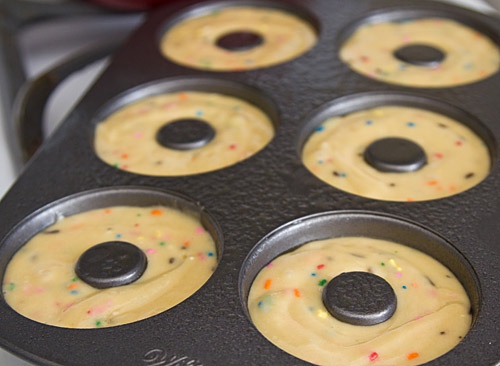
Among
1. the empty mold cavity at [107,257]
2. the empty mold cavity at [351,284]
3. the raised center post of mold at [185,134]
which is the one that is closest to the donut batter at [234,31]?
the raised center post of mold at [185,134]

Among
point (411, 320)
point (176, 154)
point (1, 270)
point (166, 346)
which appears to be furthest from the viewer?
point (176, 154)

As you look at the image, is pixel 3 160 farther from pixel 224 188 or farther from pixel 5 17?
pixel 224 188

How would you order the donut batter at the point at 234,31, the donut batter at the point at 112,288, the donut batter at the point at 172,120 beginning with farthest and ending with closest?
the donut batter at the point at 234,31
the donut batter at the point at 172,120
the donut batter at the point at 112,288

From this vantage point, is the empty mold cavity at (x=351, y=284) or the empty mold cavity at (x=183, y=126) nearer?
the empty mold cavity at (x=351, y=284)

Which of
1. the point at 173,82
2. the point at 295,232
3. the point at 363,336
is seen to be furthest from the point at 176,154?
the point at 363,336

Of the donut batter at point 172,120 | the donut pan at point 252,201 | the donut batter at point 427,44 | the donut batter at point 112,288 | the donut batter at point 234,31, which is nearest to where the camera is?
the donut pan at point 252,201

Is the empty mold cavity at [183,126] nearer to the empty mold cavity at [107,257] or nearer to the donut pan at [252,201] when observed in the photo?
the donut pan at [252,201]
